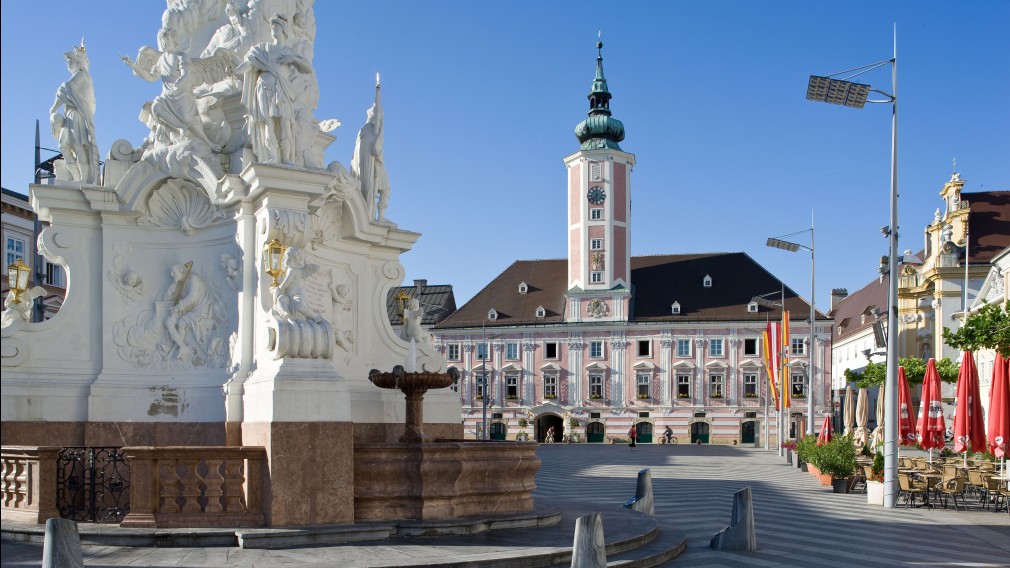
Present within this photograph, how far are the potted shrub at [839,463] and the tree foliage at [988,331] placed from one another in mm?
5843

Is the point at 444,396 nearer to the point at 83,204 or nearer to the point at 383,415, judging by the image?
the point at 383,415

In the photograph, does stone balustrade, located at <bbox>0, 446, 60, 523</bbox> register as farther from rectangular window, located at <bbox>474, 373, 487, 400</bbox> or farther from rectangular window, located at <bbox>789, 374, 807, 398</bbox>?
rectangular window, located at <bbox>789, 374, 807, 398</bbox>

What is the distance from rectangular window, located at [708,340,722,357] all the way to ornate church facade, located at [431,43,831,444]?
0.33 feet

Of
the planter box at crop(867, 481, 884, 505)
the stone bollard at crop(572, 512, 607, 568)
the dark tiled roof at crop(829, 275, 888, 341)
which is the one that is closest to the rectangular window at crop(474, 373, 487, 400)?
the dark tiled roof at crop(829, 275, 888, 341)

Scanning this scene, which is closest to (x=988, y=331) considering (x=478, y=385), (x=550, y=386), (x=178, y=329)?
(x=178, y=329)

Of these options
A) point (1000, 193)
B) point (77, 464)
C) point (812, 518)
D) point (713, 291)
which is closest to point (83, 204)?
point (77, 464)

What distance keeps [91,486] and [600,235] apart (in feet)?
214

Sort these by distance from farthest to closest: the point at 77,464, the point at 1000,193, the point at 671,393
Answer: the point at 671,393 < the point at 1000,193 < the point at 77,464

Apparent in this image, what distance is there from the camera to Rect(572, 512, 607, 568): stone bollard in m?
8.44

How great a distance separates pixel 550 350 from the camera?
74938 mm

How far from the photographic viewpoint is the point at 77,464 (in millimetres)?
11555

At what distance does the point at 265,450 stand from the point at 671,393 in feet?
211

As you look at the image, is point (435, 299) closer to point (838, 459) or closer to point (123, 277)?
point (838, 459)

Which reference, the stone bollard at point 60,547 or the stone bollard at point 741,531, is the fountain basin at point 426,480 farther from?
the stone bollard at point 60,547
